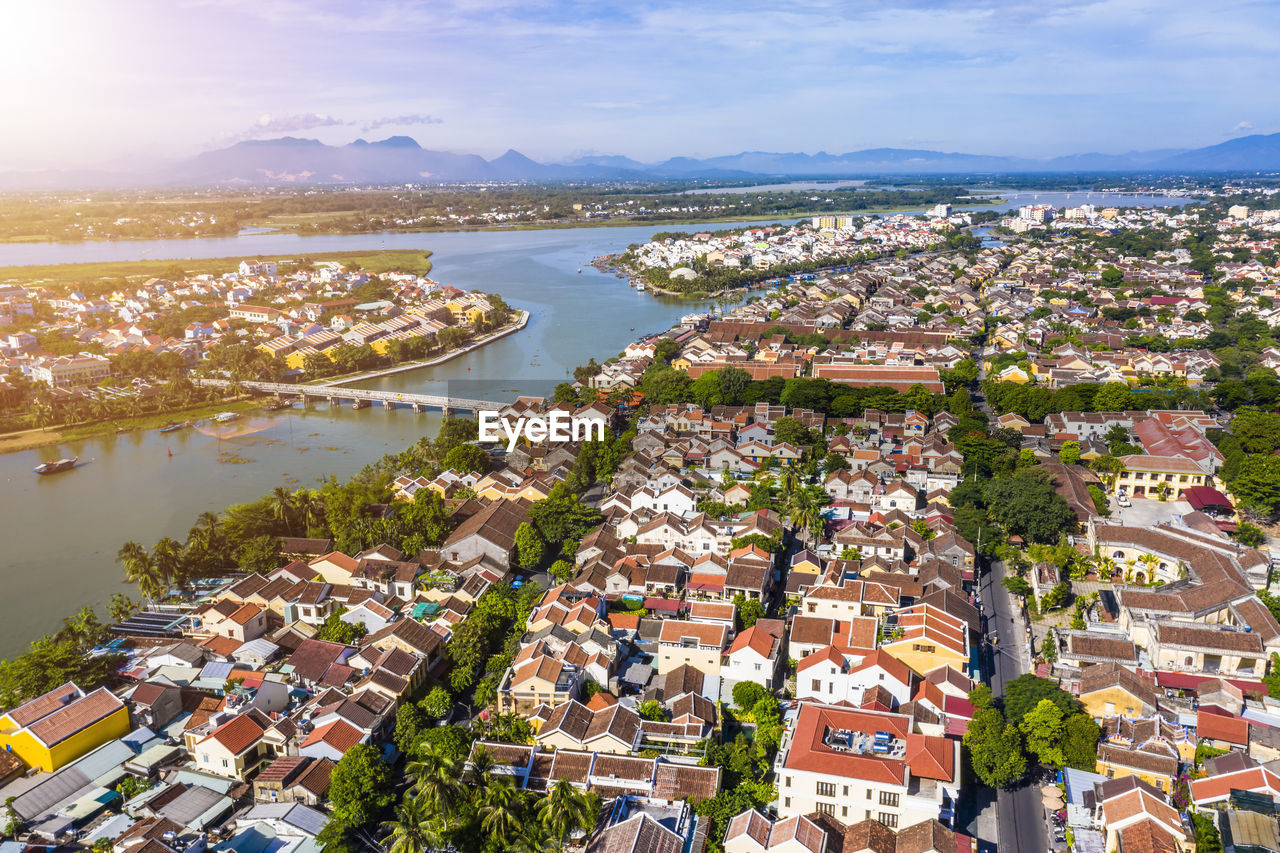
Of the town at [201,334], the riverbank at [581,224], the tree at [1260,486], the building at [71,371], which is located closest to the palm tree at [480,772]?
the tree at [1260,486]

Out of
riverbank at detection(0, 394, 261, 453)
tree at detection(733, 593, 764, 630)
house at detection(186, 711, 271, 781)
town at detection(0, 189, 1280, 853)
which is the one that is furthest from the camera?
riverbank at detection(0, 394, 261, 453)

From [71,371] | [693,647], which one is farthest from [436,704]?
[71,371]

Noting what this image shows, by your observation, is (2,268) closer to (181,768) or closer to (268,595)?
(268,595)

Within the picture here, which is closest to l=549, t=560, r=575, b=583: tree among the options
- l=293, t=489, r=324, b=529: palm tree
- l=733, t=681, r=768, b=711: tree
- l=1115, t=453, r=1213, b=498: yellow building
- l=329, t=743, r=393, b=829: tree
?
l=733, t=681, r=768, b=711: tree

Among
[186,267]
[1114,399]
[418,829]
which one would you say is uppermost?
[186,267]

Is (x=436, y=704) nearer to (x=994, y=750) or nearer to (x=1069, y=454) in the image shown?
(x=994, y=750)

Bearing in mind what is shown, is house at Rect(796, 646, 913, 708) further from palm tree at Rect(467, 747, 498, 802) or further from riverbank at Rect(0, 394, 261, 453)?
riverbank at Rect(0, 394, 261, 453)

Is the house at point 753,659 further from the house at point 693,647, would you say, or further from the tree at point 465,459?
the tree at point 465,459
